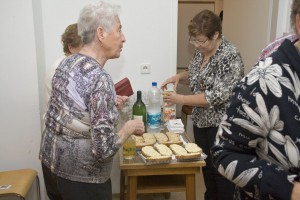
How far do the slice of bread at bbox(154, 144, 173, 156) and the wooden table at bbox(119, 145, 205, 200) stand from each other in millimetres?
53

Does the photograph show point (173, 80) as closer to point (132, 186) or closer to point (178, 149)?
point (178, 149)

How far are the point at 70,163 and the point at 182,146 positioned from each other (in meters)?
0.74

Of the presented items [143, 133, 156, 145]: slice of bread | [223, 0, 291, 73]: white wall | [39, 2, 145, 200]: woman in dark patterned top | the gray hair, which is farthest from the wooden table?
[223, 0, 291, 73]: white wall

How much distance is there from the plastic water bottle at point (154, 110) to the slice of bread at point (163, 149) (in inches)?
11.3

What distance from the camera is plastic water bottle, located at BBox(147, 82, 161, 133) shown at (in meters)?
2.04

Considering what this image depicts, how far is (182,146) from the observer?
5.92 ft

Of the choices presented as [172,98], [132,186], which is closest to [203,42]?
[172,98]

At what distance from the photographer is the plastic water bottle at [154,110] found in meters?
2.04

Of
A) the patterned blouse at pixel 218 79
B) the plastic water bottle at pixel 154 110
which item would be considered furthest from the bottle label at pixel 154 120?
the patterned blouse at pixel 218 79

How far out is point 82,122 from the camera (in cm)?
123

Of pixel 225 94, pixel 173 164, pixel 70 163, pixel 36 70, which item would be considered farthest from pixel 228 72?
pixel 36 70

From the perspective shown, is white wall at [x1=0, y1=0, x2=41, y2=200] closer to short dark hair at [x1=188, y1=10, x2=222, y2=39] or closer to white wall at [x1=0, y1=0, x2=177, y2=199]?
white wall at [x1=0, y1=0, x2=177, y2=199]

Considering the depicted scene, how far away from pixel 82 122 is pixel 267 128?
708 millimetres

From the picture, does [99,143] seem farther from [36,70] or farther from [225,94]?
[36,70]
